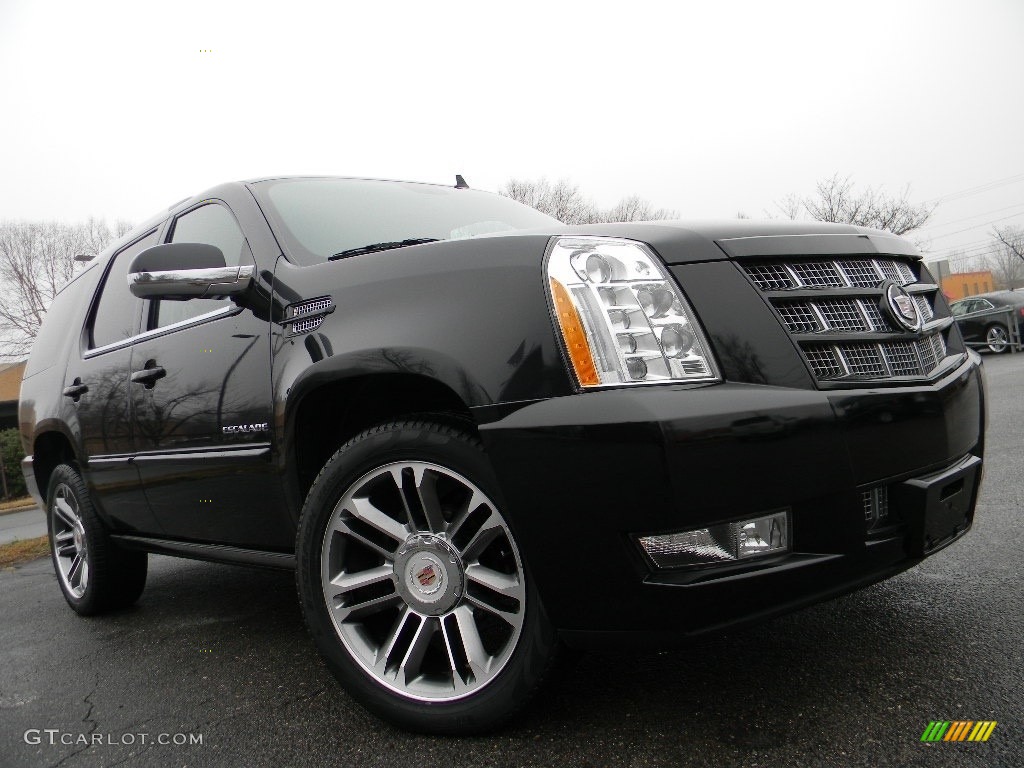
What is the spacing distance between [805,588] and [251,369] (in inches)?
69.7

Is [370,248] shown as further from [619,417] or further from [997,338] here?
[997,338]

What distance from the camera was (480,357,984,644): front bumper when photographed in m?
1.74

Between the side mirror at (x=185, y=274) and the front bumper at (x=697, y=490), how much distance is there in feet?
3.91

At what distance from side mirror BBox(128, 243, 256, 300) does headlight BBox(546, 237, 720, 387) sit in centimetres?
119

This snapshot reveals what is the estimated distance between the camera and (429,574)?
2.13m

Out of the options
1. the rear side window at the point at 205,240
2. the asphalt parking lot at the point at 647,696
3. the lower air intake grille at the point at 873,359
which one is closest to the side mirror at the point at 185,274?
the rear side window at the point at 205,240

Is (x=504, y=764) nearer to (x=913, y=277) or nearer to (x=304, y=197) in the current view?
(x=913, y=277)

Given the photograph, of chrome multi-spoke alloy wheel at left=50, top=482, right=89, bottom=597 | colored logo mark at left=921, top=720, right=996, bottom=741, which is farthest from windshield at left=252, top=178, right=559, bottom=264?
chrome multi-spoke alloy wheel at left=50, top=482, right=89, bottom=597

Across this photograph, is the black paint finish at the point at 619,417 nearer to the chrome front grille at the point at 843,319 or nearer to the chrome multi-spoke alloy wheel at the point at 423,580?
the chrome front grille at the point at 843,319

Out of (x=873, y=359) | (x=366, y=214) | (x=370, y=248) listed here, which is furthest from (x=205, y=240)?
(x=873, y=359)

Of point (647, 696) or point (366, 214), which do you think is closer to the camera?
point (647, 696)

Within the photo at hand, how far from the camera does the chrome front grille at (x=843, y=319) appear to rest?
1949 millimetres

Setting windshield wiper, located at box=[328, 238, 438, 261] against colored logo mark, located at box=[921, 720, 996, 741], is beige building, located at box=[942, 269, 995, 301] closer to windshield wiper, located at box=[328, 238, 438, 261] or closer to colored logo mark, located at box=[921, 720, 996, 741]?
windshield wiper, located at box=[328, 238, 438, 261]

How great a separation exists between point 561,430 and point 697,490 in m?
0.32
